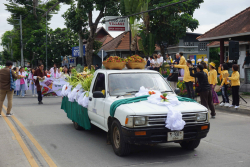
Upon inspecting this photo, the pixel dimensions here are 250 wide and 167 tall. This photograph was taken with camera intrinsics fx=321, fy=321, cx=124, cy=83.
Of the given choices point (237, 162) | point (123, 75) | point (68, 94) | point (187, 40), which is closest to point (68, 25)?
point (187, 40)

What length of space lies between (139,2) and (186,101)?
20.2 meters

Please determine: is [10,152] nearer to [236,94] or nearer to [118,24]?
[236,94]

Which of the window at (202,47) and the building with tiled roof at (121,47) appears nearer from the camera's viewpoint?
the building with tiled roof at (121,47)

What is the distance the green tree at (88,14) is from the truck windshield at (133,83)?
22.2 metres

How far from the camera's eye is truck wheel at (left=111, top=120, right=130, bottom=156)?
5.78m

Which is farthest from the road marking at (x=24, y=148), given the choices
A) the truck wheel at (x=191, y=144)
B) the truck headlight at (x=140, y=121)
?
the truck wheel at (x=191, y=144)

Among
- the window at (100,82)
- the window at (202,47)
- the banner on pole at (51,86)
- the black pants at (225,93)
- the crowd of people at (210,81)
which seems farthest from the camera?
the window at (202,47)

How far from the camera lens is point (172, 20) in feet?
90.2

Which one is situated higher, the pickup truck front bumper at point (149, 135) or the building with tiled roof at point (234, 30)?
the building with tiled roof at point (234, 30)

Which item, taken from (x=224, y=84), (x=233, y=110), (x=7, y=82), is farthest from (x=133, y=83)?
(x=233, y=110)

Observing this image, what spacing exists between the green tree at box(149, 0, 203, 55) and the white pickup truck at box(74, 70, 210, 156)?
20.4 metres

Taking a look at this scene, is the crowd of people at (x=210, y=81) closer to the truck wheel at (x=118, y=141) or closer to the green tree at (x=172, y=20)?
the truck wheel at (x=118, y=141)

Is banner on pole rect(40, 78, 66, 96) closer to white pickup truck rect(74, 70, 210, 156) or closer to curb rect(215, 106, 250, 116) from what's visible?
curb rect(215, 106, 250, 116)

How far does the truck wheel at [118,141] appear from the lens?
227 inches
